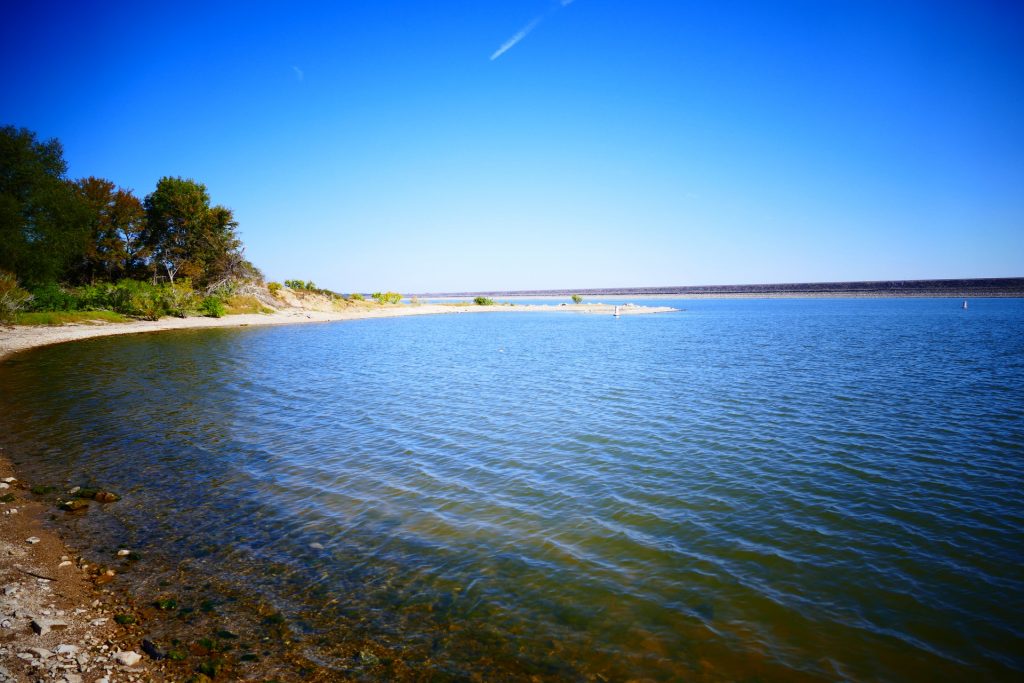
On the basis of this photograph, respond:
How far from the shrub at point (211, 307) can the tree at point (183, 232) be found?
32.0ft

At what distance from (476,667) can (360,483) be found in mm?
7337

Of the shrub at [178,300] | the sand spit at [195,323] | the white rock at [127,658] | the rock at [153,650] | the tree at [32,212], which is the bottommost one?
the rock at [153,650]

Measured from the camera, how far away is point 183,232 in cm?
7556

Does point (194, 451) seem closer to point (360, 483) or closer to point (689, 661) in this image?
point (360, 483)

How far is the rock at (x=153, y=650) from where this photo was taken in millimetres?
6242

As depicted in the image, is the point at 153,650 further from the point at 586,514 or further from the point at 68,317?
the point at 68,317

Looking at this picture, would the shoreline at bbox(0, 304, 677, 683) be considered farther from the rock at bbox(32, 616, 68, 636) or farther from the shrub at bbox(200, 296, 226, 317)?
the shrub at bbox(200, 296, 226, 317)

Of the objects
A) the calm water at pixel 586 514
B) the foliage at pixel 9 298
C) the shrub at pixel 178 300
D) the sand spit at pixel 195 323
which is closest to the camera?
the calm water at pixel 586 514

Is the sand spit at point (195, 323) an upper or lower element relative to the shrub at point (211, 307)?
lower

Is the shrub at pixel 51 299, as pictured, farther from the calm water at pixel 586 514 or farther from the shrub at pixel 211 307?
the calm water at pixel 586 514

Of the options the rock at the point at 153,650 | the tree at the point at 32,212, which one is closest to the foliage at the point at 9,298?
the tree at the point at 32,212

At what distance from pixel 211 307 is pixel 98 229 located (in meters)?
17.2

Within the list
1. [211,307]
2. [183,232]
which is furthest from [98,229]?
[211,307]

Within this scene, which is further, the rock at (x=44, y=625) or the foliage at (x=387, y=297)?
the foliage at (x=387, y=297)
